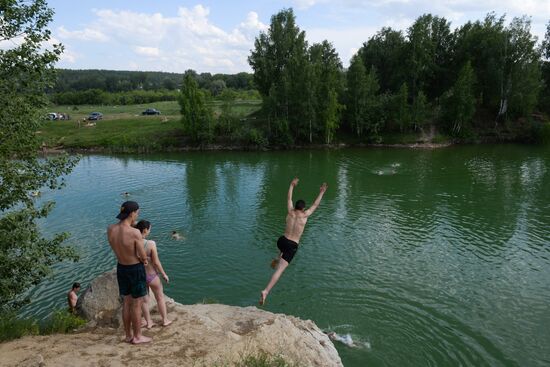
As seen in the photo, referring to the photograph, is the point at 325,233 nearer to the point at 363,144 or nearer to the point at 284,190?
the point at 284,190

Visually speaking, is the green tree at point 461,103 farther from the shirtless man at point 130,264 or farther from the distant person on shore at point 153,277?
the shirtless man at point 130,264

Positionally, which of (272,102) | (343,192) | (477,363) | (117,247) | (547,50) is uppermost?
(547,50)

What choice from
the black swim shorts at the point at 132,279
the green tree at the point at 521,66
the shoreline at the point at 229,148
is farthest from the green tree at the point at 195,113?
the black swim shorts at the point at 132,279

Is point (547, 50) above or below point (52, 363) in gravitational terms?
above

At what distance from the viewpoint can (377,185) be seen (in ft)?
128

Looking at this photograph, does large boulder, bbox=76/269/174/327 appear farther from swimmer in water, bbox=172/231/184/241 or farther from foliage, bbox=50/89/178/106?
foliage, bbox=50/89/178/106

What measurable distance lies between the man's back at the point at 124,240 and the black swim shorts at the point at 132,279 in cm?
27

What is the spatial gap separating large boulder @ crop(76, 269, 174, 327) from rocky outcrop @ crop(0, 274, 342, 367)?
9 cm

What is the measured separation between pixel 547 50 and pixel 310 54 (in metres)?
40.6

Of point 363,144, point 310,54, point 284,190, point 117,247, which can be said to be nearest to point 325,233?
point 284,190

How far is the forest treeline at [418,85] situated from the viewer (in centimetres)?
6241

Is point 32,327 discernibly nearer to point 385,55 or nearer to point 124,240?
point 124,240

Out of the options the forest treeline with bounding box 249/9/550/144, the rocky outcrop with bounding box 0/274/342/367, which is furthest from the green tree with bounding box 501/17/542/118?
the rocky outcrop with bounding box 0/274/342/367

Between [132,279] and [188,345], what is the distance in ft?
6.82
